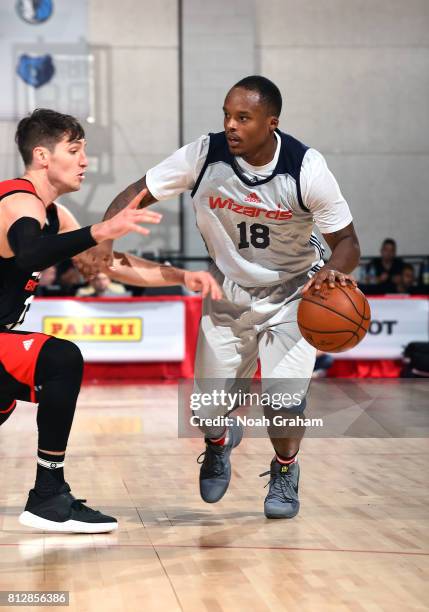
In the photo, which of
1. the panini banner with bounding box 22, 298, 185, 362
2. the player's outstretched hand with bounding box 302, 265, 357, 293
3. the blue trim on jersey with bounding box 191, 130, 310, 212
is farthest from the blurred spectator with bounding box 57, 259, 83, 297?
the player's outstretched hand with bounding box 302, 265, 357, 293

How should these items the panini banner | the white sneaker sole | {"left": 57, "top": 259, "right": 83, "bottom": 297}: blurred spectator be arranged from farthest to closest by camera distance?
{"left": 57, "top": 259, "right": 83, "bottom": 297}: blurred spectator < the panini banner < the white sneaker sole

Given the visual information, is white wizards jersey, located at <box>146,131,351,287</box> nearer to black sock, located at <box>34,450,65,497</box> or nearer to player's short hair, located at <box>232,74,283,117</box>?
player's short hair, located at <box>232,74,283,117</box>

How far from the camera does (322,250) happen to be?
184 inches

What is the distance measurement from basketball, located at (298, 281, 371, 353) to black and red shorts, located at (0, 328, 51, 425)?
1099mm

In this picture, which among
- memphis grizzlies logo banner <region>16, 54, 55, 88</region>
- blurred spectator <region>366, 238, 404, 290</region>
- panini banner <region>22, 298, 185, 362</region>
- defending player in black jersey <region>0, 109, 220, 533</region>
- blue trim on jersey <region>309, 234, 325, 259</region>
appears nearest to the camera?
defending player in black jersey <region>0, 109, 220, 533</region>

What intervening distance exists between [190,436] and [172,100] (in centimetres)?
902

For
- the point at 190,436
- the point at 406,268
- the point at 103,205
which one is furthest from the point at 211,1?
the point at 190,436

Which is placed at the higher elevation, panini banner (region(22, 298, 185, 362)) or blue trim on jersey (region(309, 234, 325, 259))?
blue trim on jersey (region(309, 234, 325, 259))

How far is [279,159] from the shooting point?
4.31 metres

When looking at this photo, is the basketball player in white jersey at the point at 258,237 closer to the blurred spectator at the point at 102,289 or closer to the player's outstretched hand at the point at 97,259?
the player's outstretched hand at the point at 97,259

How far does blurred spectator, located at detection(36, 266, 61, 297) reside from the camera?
1111 cm

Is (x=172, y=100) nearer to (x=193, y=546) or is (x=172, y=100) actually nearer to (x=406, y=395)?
(x=406, y=395)

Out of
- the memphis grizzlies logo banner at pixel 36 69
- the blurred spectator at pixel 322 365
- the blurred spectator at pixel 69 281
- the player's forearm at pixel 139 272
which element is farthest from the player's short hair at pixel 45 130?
the memphis grizzlies logo banner at pixel 36 69

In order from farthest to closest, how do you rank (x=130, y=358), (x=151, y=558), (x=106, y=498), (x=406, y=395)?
(x=130, y=358) → (x=406, y=395) → (x=106, y=498) → (x=151, y=558)
